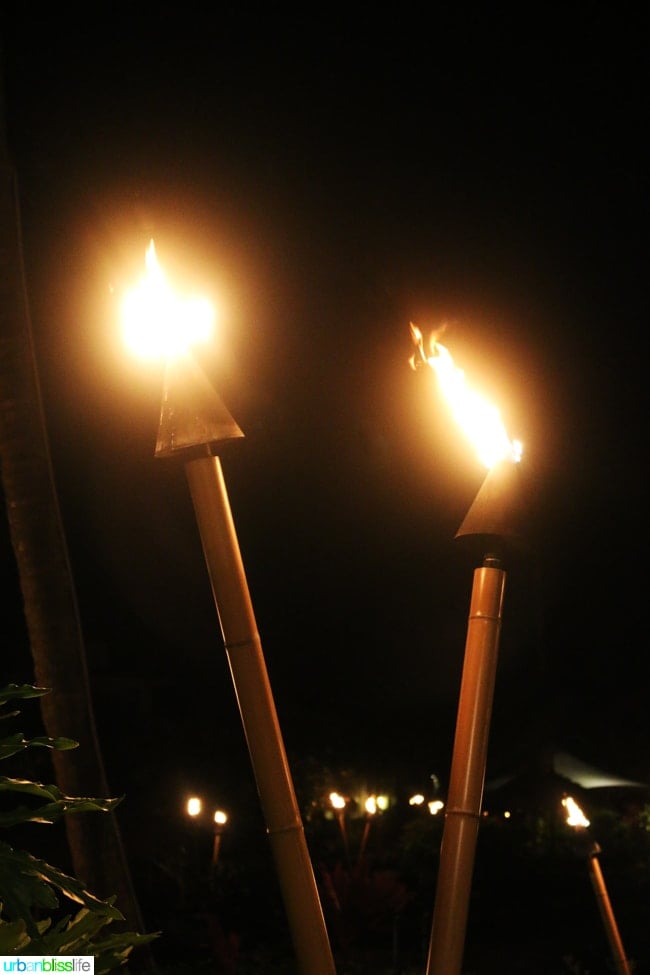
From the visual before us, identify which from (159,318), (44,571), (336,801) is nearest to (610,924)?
(44,571)

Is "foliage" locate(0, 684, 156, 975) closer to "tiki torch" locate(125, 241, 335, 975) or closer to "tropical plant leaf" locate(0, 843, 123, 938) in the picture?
"tropical plant leaf" locate(0, 843, 123, 938)

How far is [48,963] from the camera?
3031 mm

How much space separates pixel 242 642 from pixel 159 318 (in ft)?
3.53

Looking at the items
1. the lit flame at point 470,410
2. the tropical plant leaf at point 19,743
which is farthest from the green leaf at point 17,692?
the lit flame at point 470,410

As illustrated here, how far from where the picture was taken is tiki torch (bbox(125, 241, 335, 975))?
2787 millimetres

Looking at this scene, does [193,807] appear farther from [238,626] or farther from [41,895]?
[238,626]

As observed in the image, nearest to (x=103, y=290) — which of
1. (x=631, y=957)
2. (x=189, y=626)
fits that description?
(x=631, y=957)

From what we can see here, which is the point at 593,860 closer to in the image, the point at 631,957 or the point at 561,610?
the point at 631,957

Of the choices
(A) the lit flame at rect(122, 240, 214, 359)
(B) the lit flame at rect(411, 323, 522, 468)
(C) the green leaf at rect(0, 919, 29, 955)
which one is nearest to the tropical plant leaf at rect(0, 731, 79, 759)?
(C) the green leaf at rect(0, 919, 29, 955)

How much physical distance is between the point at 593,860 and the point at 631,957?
564 cm

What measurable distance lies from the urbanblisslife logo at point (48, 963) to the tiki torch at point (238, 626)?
689 millimetres

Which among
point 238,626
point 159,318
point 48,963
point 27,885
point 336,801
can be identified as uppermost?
point 336,801

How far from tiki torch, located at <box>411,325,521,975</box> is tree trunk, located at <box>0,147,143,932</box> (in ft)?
15.1

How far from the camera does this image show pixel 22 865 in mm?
2838
